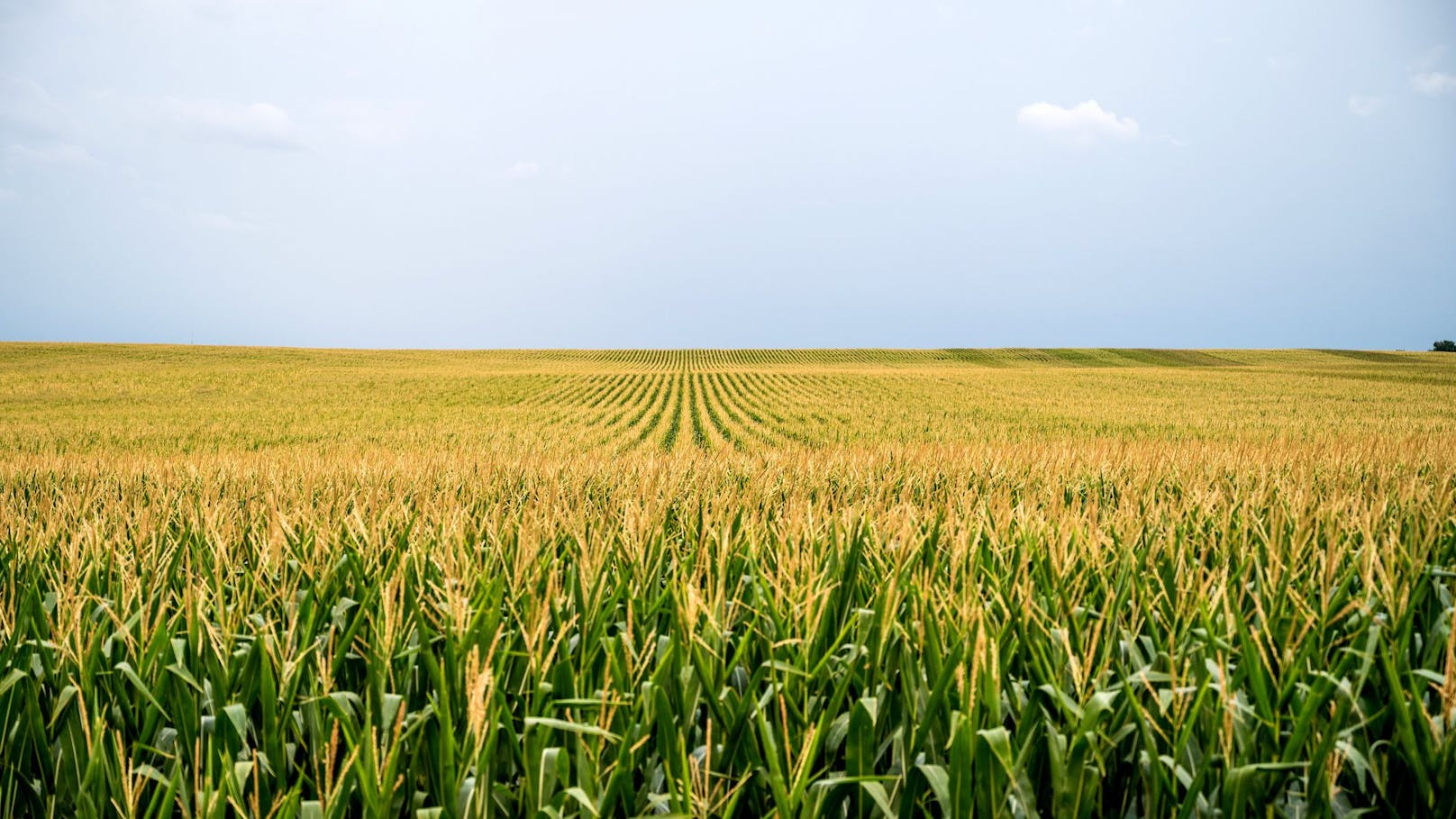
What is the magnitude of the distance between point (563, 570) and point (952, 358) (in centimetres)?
8567

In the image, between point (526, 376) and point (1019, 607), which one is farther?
point (526, 376)

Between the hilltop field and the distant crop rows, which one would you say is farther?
the distant crop rows

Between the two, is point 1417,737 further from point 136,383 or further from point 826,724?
point 136,383

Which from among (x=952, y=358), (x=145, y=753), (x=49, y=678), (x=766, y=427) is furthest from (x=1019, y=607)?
(x=952, y=358)

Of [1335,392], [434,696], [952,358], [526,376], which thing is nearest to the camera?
[434,696]

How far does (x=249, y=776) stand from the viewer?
1637 mm

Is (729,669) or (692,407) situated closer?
(729,669)

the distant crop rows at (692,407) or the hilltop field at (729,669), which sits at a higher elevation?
the hilltop field at (729,669)

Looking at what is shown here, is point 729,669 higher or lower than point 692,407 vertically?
higher

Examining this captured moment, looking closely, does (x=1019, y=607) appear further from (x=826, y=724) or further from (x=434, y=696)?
A: (x=434, y=696)

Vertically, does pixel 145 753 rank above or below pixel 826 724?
below

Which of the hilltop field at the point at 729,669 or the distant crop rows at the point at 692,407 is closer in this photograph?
the hilltop field at the point at 729,669

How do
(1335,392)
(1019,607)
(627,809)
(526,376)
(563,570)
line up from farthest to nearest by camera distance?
(526,376) → (1335,392) → (563,570) → (1019,607) → (627,809)

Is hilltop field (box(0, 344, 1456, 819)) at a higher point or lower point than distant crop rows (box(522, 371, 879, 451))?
higher
